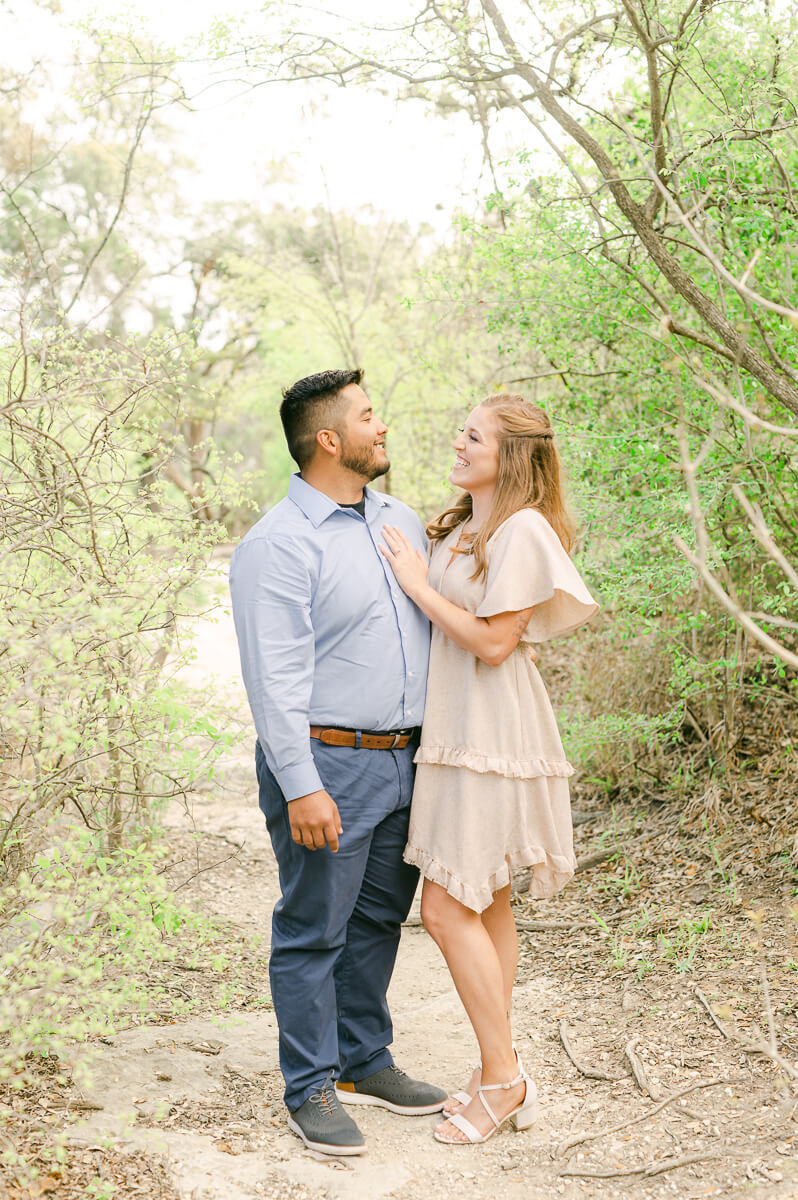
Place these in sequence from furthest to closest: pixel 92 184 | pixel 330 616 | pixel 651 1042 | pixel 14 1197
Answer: pixel 92 184
pixel 651 1042
pixel 330 616
pixel 14 1197

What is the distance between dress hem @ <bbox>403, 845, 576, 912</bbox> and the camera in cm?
310

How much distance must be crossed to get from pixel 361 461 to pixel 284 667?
0.68m

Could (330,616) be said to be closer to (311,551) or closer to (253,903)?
(311,551)

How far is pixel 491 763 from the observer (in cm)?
310

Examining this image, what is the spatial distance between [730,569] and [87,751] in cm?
362

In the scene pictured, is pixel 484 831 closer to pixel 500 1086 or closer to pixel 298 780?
pixel 298 780

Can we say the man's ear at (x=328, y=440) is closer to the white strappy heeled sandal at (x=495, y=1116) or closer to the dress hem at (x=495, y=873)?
the dress hem at (x=495, y=873)

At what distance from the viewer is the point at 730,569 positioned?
575cm

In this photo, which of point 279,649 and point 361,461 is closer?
point 279,649

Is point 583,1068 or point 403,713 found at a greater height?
point 403,713

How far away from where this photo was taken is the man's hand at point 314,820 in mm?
2963

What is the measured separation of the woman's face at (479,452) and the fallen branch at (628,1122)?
1.89 meters

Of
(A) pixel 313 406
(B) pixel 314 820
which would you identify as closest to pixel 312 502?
(A) pixel 313 406

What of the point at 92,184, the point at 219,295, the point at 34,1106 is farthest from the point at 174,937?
the point at 92,184
